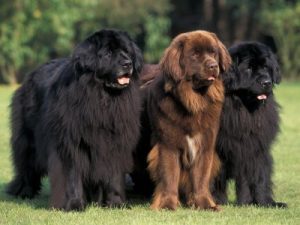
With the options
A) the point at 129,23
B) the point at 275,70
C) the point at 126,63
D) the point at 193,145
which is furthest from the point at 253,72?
the point at 129,23

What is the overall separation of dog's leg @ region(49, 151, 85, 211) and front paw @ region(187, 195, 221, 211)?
1135mm

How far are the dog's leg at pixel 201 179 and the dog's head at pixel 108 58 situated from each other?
1.09m

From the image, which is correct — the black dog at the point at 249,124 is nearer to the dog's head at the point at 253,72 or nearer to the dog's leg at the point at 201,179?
the dog's head at the point at 253,72

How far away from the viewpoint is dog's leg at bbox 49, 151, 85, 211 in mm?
7957

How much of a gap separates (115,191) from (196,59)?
5.33 ft

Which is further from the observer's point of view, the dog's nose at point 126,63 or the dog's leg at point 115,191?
the dog's leg at point 115,191

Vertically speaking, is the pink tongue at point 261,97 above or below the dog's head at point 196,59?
below

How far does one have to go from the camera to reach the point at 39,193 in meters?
9.51

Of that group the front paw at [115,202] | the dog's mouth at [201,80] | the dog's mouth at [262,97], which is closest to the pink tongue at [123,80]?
the dog's mouth at [201,80]

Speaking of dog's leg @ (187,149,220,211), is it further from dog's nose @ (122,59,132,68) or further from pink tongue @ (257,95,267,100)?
A: dog's nose @ (122,59,132,68)

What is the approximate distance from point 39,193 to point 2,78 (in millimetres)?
25632

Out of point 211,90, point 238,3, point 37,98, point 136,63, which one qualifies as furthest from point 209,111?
point 238,3

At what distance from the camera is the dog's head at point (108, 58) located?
7789 mm

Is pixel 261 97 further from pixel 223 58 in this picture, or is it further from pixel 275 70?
pixel 223 58
